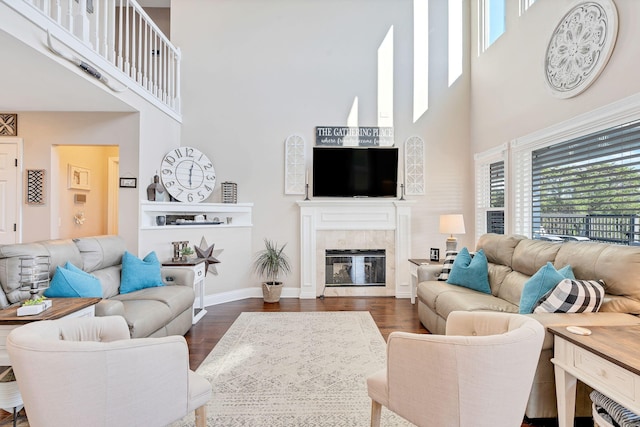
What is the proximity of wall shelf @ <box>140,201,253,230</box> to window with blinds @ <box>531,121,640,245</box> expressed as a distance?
379cm

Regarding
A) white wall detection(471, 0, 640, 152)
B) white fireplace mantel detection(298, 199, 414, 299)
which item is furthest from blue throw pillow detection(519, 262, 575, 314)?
white fireplace mantel detection(298, 199, 414, 299)

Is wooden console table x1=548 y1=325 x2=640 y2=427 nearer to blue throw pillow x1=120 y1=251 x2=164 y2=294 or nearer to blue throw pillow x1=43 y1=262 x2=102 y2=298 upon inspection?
blue throw pillow x1=43 y1=262 x2=102 y2=298

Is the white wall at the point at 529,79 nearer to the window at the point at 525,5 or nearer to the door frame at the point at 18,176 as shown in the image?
the window at the point at 525,5

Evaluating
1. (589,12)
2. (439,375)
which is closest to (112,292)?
(439,375)

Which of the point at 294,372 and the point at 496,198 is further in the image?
the point at 496,198

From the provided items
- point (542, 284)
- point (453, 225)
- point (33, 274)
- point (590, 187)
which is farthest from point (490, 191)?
point (33, 274)

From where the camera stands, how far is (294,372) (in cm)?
253

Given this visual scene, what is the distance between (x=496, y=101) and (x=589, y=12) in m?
1.52

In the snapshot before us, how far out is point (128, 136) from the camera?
384 cm

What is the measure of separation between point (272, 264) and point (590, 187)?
381 cm

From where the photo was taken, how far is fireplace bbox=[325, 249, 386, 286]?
5.00 metres

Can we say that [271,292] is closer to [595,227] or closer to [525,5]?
[595,227]

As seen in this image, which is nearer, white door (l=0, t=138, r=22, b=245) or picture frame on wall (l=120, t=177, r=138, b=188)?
picture frame on wall (l=120, t=177, r=138, b=188)

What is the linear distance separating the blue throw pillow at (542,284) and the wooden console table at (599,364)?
471mm
